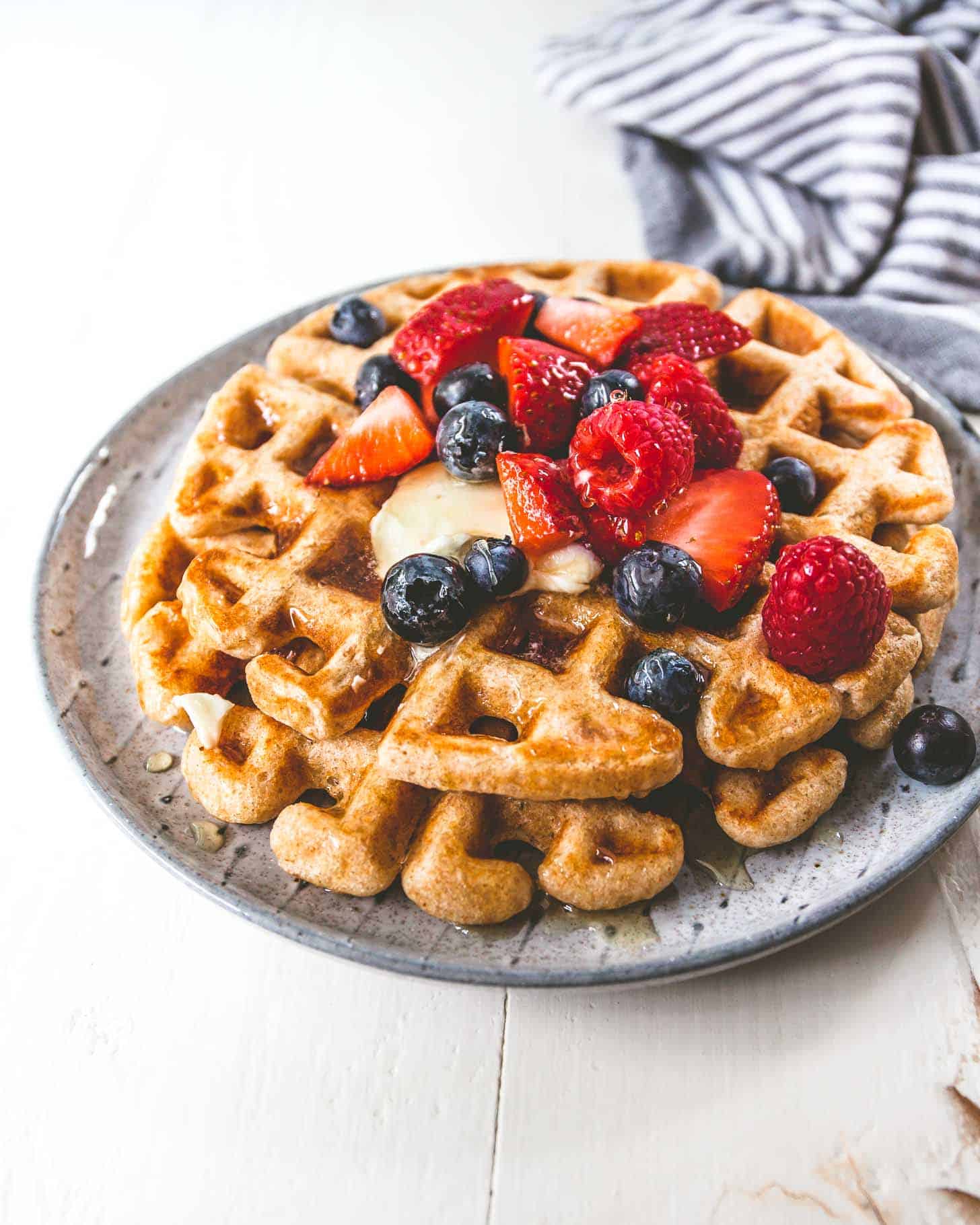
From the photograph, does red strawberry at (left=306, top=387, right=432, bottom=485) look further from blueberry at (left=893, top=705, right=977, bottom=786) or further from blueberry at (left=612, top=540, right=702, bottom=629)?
blueberry at (left=893, top=705, right=977, bottom=786)

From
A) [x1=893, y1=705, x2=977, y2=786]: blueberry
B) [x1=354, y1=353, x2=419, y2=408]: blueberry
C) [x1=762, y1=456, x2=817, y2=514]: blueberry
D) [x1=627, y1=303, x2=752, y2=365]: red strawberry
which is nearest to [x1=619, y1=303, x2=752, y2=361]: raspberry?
[x1=627, y1=303, x2=752, y2=365]: red strawberry

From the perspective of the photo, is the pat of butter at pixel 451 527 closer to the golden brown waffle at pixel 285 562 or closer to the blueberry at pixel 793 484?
the golden brown waffle at pixel 285 562

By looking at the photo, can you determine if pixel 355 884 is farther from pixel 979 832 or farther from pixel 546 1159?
pixel 979 832

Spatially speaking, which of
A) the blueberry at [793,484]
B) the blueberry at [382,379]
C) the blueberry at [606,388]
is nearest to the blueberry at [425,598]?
A: the blueberry at [606,388]

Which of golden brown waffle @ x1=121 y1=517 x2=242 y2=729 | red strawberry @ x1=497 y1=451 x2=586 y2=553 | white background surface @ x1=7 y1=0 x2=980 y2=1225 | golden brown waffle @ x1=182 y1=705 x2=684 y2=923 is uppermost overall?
red strawberry @ x1=497 y1=451 x2=586 y2=553

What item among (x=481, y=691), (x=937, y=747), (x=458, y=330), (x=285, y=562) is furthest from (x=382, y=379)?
(x=937, y=747)

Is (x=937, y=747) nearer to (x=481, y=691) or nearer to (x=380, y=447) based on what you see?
(x=481, y=691)

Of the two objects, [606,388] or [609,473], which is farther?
[606,388]
